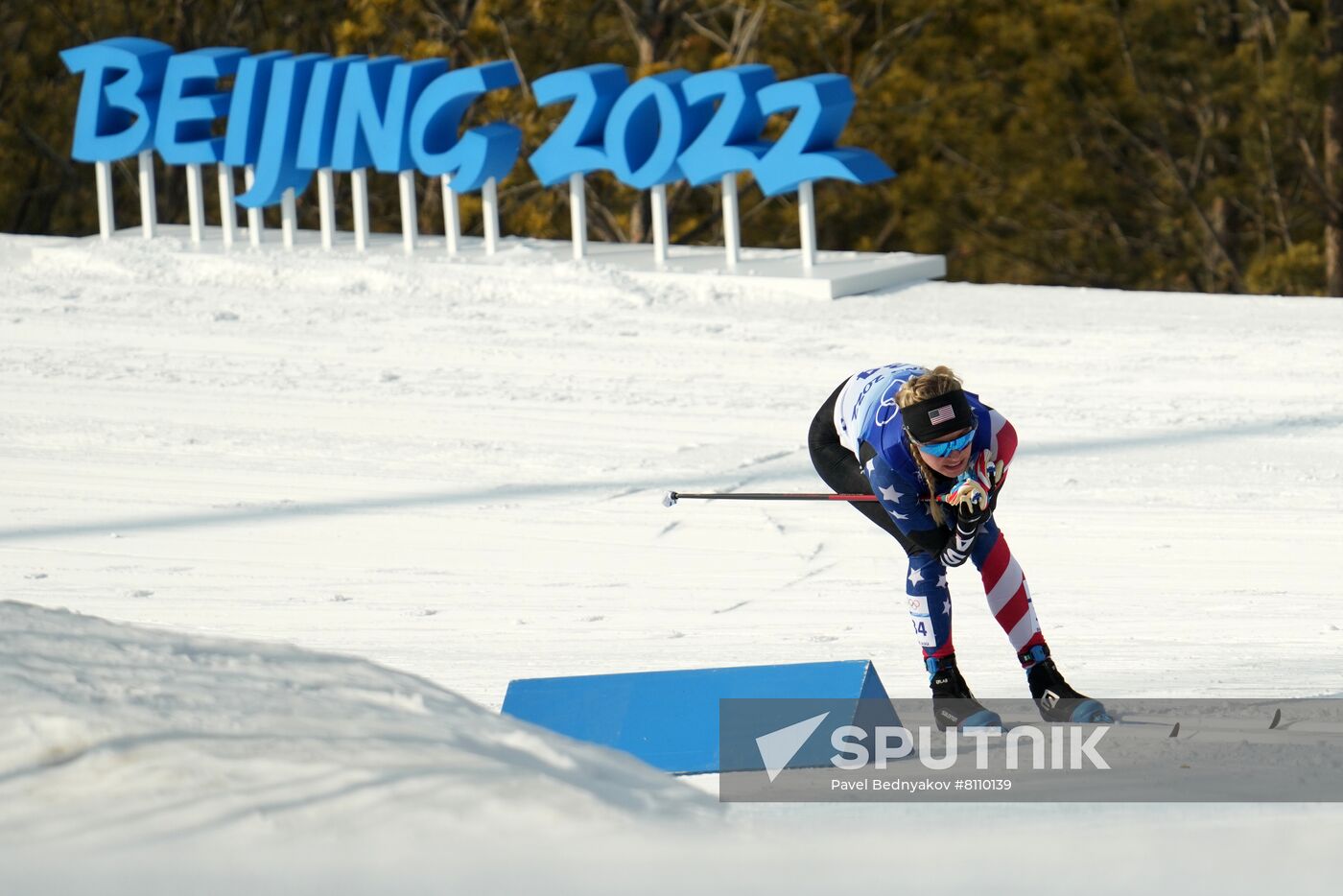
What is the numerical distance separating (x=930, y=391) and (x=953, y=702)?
0.93 m

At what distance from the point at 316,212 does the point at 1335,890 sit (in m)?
26.5

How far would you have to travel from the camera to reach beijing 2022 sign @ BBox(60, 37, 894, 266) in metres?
14.0

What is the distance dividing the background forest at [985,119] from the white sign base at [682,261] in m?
4.89

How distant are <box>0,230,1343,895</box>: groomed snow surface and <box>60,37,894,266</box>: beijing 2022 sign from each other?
2.87ft

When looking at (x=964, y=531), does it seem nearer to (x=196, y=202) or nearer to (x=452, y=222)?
(x=452, y=222)

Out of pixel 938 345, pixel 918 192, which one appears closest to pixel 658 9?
pixel 918 192

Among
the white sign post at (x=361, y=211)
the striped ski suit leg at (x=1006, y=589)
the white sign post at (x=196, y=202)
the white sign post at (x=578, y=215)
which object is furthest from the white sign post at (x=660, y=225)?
the striped ski suit leg at (x=1006, y=589)

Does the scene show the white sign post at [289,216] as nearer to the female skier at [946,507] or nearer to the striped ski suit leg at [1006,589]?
the female skier at [946,507]

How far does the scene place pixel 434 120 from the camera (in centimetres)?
1516

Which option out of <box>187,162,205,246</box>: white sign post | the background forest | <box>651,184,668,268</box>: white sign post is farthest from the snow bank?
the background forest

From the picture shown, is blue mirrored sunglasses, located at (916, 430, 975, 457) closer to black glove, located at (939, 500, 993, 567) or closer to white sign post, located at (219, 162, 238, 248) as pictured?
black glove, located at (939, 500, 993, 567)

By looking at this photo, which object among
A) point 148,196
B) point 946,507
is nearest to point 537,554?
point 946,507

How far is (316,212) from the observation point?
27.9 meters

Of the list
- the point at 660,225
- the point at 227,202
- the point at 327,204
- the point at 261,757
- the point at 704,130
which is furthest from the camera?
the point at 227,202
